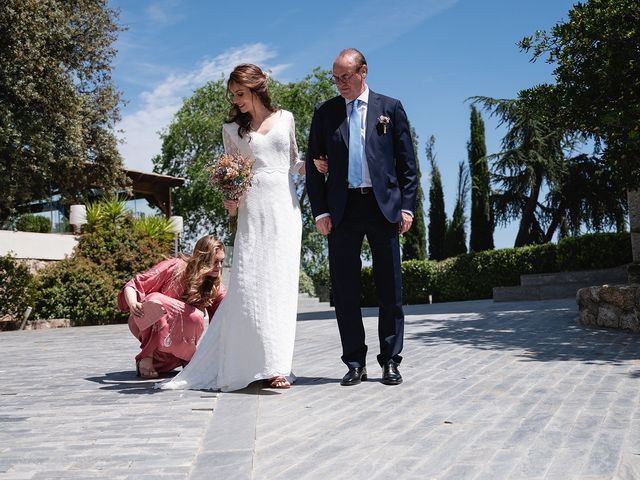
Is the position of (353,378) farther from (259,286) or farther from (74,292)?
(74,292)

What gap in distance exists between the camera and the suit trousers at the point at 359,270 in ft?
14.8

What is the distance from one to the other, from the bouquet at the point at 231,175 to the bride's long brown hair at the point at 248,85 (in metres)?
0.27

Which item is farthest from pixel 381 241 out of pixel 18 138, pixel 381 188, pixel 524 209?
pixel 524 209

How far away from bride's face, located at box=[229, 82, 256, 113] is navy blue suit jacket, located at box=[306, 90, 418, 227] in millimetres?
A: 460

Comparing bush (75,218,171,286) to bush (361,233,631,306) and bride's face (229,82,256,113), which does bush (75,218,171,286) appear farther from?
bride's face (229,82,256,113)

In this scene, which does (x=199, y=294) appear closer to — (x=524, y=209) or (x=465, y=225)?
(x=524, y=209)

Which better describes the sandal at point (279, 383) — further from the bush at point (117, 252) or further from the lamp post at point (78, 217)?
the lamp post at point (78, 217)

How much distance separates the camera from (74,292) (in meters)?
15.4

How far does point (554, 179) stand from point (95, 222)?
53.2 feet

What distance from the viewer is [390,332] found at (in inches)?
181

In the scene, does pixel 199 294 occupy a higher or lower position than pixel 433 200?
lower

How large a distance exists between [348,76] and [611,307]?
17.9 feet

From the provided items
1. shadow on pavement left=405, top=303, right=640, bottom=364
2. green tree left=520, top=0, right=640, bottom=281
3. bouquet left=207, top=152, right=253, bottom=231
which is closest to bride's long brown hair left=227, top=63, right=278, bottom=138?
bouquet left=207, top=152, right=253, bottom=231

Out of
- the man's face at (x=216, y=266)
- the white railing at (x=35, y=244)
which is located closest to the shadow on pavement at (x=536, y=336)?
the man's face at (x=216, y=266)
